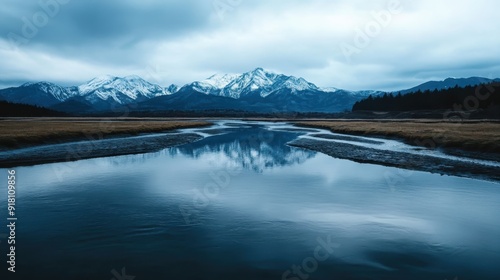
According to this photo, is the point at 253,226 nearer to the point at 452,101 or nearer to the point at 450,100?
the point at 452,101

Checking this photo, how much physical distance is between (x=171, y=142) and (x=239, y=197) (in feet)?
122

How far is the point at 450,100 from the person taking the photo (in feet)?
426

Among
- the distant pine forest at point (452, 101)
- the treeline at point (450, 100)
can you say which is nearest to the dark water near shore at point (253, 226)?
the distant pine forest at point (452, 101)

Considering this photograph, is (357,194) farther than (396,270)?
Yes

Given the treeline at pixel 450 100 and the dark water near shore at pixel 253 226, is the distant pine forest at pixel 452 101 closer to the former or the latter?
the treeline at pixel 450 100

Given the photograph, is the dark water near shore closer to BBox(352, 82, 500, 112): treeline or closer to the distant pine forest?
the distant pine forest

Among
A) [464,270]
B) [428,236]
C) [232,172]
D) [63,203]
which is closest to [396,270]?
[464,270]

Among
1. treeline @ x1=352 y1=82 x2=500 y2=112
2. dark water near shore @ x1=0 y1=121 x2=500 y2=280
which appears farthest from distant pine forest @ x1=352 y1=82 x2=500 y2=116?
dark water near shore @ x1=0 y1=121 x2=500 y2=280

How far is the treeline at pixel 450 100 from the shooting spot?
368ft

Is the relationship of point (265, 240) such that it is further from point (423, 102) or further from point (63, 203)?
point (423, 102)

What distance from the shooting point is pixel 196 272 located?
34.7 ft

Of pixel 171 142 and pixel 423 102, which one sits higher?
pixel 423 102

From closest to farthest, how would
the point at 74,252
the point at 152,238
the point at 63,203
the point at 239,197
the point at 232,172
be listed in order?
the point at 74,252, the point at 152,238, the point at 63,203, the point at 239,197, the point at 232,172

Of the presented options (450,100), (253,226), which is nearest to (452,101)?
(450,100)
